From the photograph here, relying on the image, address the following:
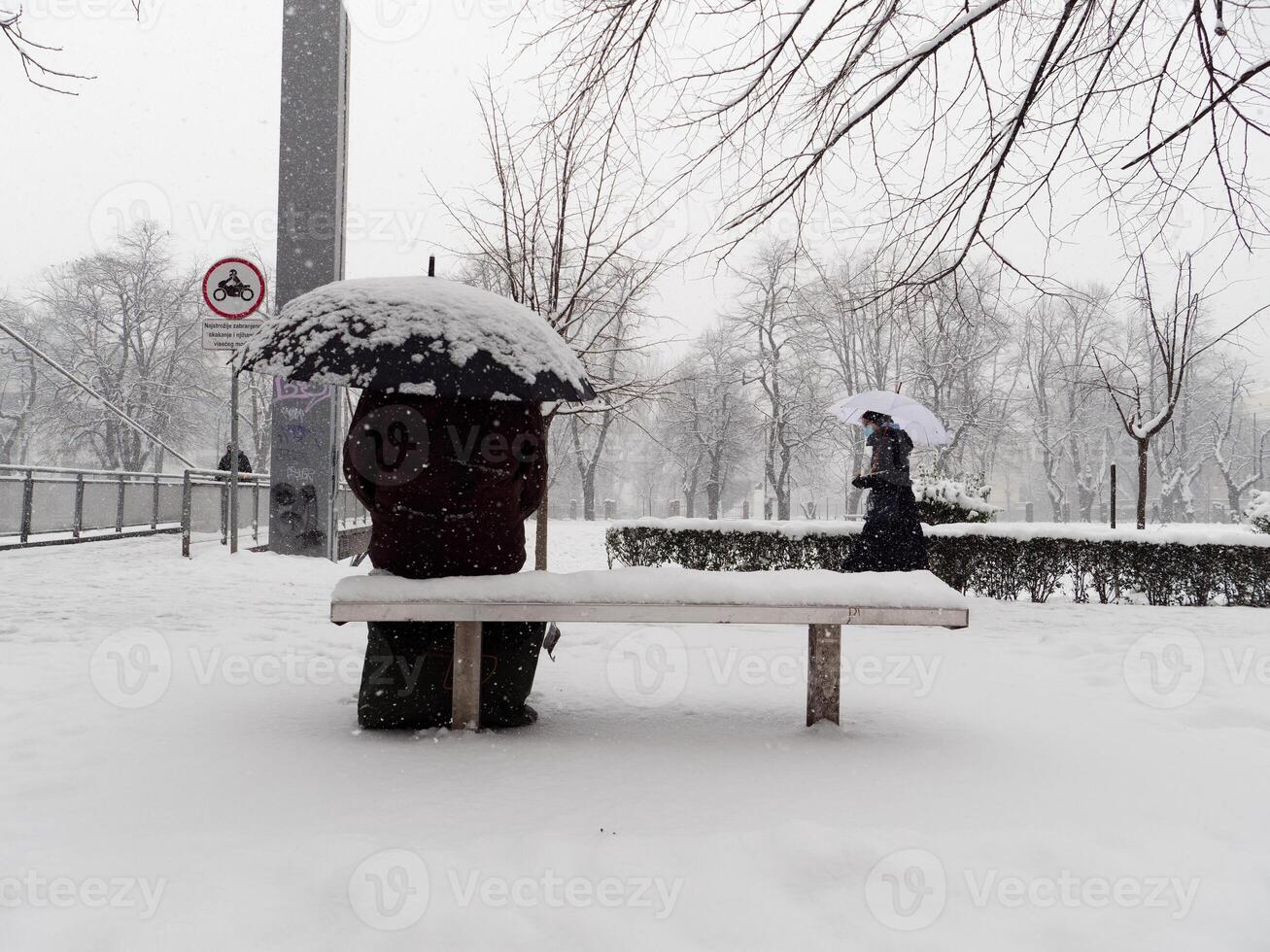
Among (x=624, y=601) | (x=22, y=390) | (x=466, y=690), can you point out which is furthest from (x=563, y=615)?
(x=22, y=390)

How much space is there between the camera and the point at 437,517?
352 cm

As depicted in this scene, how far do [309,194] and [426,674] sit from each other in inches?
290

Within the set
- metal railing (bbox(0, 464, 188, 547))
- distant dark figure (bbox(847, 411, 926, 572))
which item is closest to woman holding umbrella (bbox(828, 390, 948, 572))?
distant dark figure (bbox(847, 411, 926, 572))

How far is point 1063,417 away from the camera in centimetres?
4234

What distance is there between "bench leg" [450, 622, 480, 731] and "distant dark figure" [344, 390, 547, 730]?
0.10m

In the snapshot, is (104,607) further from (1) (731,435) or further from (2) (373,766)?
(1) (731,435)

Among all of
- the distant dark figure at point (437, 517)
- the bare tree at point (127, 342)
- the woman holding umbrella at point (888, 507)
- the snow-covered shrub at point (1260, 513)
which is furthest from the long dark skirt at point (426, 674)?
the bare tree at point (127, 342)

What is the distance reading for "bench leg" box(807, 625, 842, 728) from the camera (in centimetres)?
370

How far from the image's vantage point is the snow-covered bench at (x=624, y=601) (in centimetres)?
320

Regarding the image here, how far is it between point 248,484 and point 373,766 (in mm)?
11665

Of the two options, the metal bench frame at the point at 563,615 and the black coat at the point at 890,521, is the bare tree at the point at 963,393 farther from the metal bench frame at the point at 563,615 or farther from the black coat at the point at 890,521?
the metal bench frame at the point at 563,615

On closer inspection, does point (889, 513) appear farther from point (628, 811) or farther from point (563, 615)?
point (628, 811)

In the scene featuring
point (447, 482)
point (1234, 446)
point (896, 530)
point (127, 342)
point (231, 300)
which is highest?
point (127, 342)

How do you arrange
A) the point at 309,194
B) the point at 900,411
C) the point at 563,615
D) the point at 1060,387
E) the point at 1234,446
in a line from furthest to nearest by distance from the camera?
the point at 1234,446 < the point at 1060,387 < the point at 309,194 < the point at 900,411 < the point at 563,615
